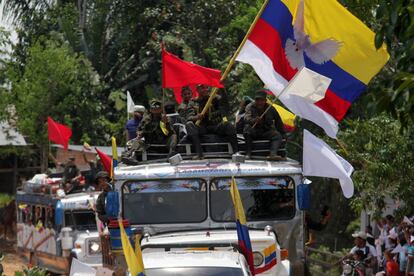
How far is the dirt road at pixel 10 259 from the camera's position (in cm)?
2723

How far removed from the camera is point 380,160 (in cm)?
1595

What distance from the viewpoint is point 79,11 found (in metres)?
39.1

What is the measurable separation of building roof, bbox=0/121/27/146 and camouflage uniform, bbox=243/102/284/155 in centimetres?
2267

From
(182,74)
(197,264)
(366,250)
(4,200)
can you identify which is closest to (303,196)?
(197,264)

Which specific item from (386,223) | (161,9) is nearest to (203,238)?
(386,223)

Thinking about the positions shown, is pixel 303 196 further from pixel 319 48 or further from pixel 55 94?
pixel 55 94

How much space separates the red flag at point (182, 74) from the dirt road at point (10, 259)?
407 inches

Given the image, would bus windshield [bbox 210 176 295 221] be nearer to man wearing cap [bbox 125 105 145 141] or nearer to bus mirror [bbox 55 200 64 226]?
man wearing cap [bbox 125 105 145 141]

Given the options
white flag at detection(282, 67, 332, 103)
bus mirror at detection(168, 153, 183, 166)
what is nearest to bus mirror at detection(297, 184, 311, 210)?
white flag at detection(282, 67, 332, 103)

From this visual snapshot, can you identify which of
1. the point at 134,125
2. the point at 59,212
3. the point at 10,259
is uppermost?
the point at 134,125

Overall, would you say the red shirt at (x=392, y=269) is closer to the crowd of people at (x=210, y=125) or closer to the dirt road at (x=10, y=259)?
the crowd of people at (x=210, y=125)

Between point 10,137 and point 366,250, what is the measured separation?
2040 cm

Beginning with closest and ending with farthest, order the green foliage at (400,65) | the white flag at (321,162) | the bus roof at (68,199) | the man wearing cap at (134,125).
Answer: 1. the green foliage at (400,65)
2. the white flag at (321,162)
3. the man wearing cap at (134,125)
4. the bus roof at (68,199)

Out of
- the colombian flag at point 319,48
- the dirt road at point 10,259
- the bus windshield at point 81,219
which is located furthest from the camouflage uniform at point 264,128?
the dirt road at point 10,259
